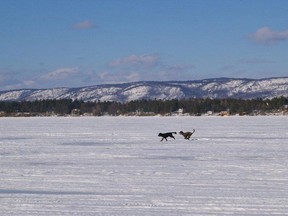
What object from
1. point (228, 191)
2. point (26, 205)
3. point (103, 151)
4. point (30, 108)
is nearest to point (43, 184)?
point (26, 205)

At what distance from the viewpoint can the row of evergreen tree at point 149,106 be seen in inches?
4535

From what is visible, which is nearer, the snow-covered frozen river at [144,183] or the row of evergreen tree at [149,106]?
the snow-covered frozen river at [144,183]

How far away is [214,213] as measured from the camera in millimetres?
8008

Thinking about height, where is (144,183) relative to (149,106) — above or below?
below

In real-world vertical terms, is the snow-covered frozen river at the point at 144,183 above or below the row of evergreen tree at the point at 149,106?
below

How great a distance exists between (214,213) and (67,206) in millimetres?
2305

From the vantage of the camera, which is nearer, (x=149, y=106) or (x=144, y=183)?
(x=144, y=183)

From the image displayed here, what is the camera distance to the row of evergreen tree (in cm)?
11519

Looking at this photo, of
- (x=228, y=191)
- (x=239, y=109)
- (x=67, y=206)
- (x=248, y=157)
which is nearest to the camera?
(x=67, y=206)

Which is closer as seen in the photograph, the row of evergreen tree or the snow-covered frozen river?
the snow-covered frozen river

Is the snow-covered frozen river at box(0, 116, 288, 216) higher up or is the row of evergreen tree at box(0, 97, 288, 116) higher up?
the row of evergreen tree at box(0, 97, 288, 116)

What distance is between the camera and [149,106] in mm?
130500

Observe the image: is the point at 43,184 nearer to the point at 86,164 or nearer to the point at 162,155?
the point at 86,164

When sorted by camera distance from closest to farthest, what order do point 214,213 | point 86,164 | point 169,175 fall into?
point 214,213 → point 169,175 → point 86,164
